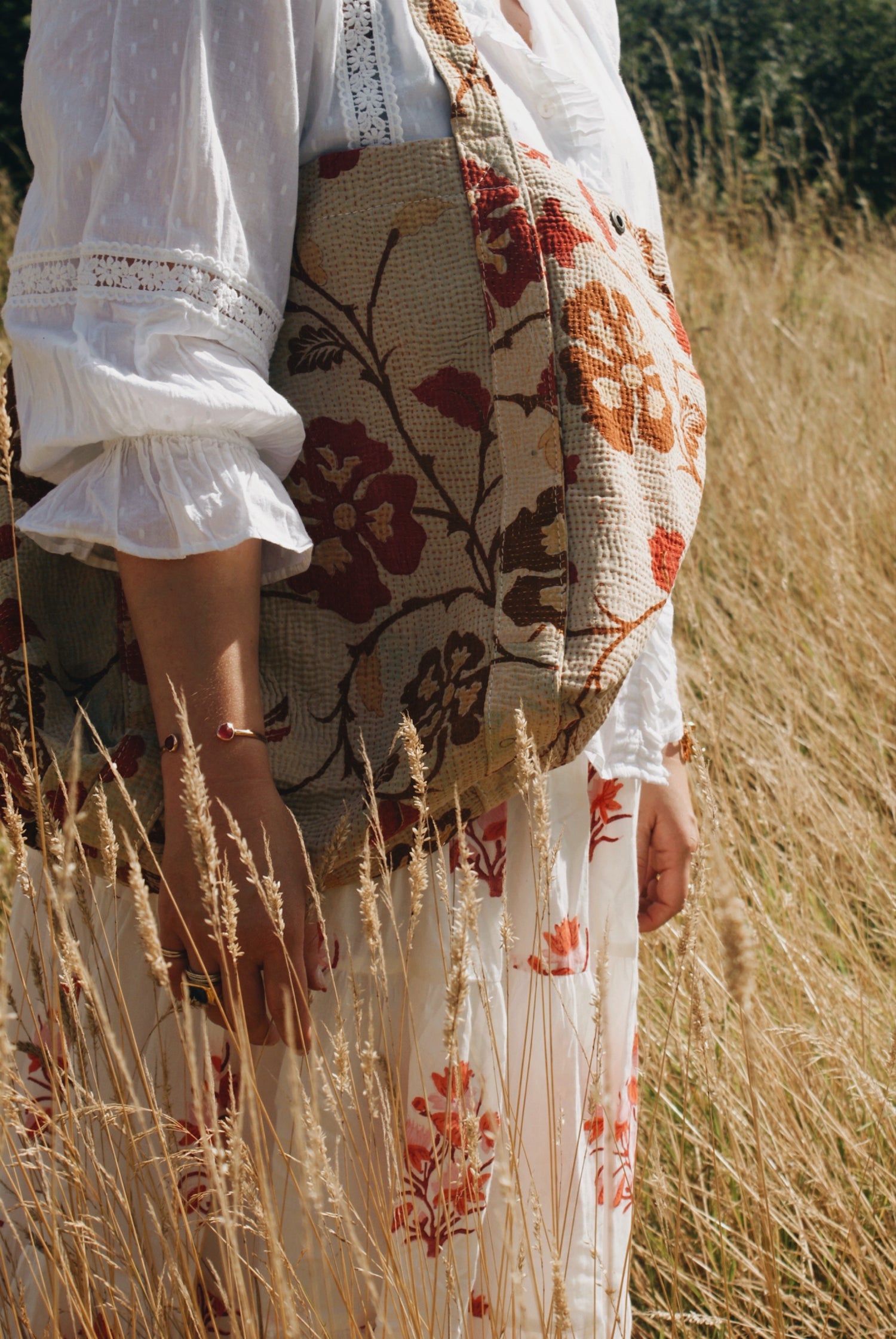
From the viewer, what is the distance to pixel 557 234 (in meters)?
0.77

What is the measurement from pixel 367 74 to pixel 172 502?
0.32 m

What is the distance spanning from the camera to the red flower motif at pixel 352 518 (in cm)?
79

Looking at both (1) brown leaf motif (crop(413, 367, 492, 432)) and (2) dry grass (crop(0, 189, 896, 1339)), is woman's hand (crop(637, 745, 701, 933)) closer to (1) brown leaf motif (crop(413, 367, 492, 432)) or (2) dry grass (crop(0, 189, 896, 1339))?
(2) dry grass (crop(0, 189, 896, 1339))

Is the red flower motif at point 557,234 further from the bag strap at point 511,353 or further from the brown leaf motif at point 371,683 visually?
the brown leaf motif at point 371,683

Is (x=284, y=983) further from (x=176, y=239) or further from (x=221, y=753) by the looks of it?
(x=176, y=239)

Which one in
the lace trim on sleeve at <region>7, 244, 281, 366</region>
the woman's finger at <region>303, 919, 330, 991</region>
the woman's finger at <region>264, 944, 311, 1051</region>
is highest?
the lace trim on sleeve at <region>7, 244, 281, 366</region>

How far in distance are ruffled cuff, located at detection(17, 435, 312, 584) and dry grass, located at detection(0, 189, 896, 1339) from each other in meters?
0.21

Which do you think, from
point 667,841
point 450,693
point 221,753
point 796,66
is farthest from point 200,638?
point 796,66

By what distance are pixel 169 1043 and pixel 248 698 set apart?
0.31m

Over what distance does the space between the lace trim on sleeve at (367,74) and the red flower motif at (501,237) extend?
0.22 feet

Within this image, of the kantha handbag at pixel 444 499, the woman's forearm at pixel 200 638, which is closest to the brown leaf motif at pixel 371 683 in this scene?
the kantha handbag at pixel 444 499

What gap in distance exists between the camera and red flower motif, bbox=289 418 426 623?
2.61 ft

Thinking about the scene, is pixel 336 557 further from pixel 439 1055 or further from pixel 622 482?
pixel 439 1055

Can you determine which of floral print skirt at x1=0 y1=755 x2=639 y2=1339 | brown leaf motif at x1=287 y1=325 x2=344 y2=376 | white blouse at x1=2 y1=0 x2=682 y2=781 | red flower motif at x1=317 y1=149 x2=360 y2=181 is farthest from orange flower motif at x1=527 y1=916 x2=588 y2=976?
red flower motif at x1=317 y1=149 x2=360 y2=181
